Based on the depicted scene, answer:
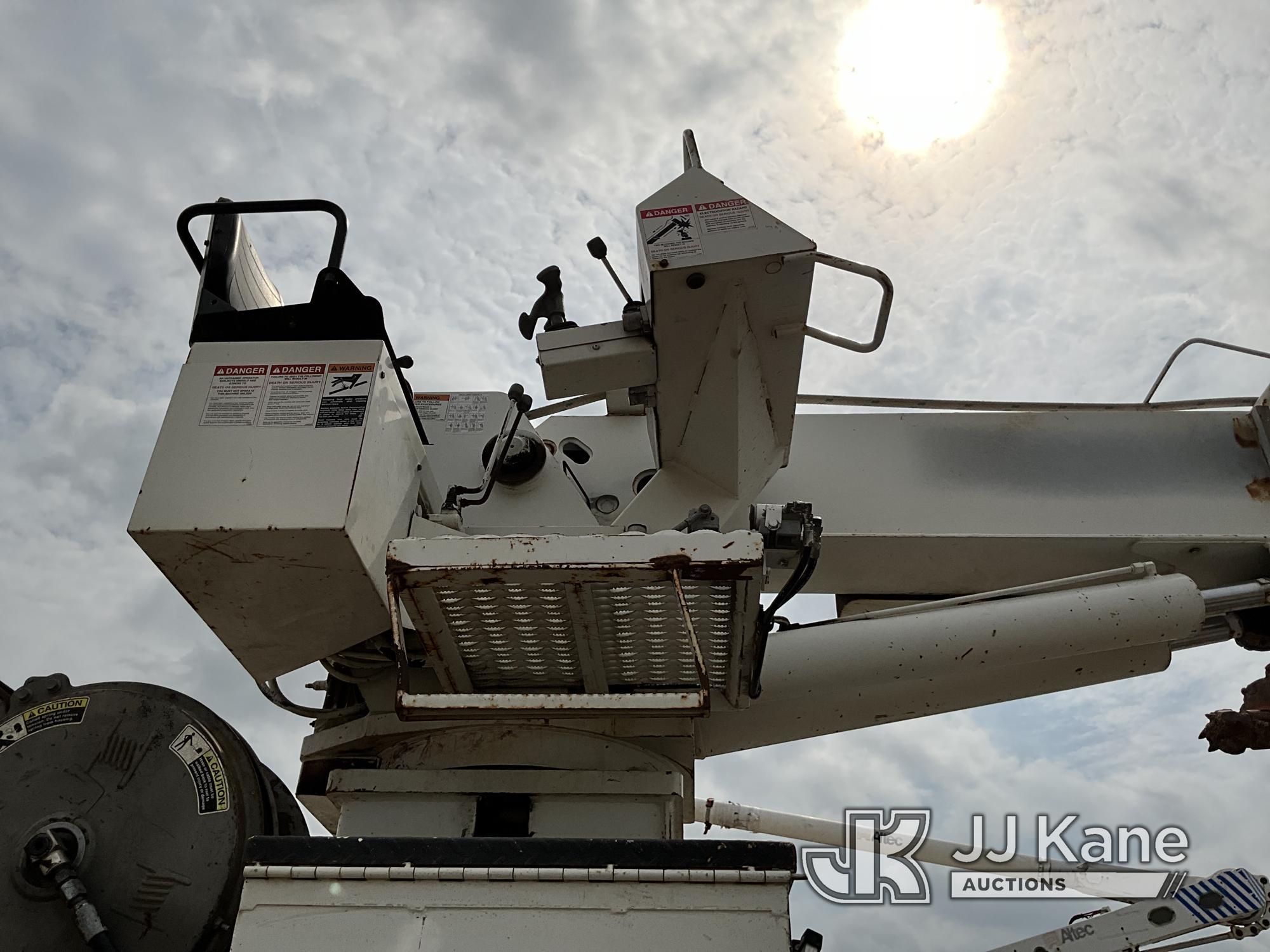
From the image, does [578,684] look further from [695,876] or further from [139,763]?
[139,763]

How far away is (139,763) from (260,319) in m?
1.06

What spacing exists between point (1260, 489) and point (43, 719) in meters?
3.27

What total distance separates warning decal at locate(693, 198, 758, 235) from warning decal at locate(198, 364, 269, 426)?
3.58ft

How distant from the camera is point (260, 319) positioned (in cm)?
247

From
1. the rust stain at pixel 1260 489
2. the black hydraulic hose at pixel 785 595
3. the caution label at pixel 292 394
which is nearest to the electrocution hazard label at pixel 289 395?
the caution label at pixel 292 394

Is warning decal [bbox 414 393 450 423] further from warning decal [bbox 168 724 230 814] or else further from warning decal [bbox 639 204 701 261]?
warning decal [bbox 168 724 230 814]

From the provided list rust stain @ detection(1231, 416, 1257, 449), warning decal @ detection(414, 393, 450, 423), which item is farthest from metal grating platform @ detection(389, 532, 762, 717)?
rust stain @ detection(1231, 416, 1257, 449)

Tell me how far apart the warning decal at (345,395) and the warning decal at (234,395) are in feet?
0.50

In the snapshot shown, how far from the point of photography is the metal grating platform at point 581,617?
186 centimetres

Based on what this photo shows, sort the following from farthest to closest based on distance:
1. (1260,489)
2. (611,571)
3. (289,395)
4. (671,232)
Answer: (1260,489) → (671,232) → (289,395) → (611,571)

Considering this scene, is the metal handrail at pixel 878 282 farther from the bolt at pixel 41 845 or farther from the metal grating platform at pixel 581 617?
the bolt at pixel 41 845

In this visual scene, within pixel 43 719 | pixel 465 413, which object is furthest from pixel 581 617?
pixel 43 719

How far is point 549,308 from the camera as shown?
274 cm

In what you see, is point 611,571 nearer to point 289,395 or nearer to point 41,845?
point 289,395
